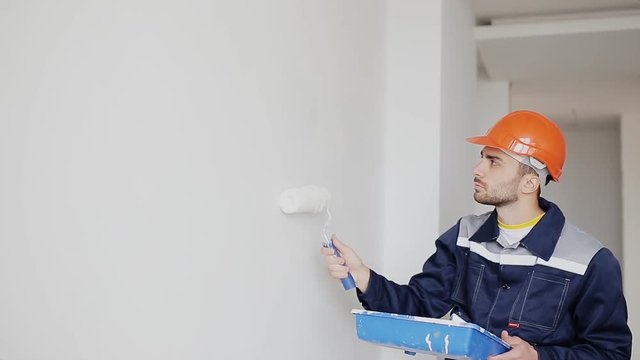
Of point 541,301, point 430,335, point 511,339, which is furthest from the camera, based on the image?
point 541,301

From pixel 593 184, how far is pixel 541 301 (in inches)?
296

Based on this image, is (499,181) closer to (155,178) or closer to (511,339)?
(511,339)

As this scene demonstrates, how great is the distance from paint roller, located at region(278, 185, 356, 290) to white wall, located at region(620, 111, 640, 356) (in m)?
6.03

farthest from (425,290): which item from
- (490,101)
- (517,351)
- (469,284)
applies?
(490,101)

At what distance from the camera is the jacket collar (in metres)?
1.96

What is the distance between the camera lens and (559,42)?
4.38 meters

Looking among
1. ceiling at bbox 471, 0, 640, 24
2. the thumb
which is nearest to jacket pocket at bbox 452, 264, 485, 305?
the thumb

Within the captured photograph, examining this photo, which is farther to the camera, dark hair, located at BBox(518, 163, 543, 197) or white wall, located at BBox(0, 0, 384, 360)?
dark hair, located at BBox(518, 163, 543, 197)

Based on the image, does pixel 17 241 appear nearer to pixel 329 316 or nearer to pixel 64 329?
pixel 64 329

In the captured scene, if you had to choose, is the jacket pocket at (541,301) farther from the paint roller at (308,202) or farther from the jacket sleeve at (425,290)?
the paint roller at (308,202)

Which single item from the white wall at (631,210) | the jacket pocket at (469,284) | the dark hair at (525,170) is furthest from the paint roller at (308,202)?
the white wall at (631,210)

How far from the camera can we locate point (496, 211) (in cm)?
213

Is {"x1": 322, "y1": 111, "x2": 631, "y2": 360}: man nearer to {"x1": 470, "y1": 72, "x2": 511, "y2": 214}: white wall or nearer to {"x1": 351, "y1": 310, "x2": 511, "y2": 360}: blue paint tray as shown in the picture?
{"x1": 351, "y1": 310, "x2": 511, "y2": 360}: blue paint tray

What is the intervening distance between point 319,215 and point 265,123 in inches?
17.9
